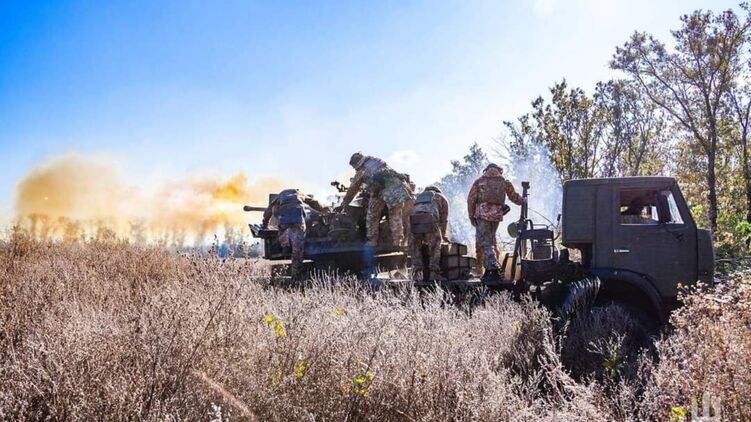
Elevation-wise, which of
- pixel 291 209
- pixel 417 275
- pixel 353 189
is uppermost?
pixel 353 189

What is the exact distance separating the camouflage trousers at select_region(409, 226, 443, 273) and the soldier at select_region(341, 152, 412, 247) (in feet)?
4.37

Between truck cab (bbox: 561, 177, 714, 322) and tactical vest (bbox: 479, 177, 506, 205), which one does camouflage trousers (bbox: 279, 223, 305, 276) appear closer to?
tactical vest (bbox: 479, 177, 506, 205)

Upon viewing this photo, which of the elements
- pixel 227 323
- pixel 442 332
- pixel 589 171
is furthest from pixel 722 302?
pixel 589 171

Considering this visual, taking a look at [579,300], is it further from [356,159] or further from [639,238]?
[356,159]

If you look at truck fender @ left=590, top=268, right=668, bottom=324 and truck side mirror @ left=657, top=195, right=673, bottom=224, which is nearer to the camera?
truck fender @ left=590, top=268, right=668, bottom=324

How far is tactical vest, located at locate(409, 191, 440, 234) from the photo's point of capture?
819 centimetres

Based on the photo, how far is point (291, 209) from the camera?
31.3 ft

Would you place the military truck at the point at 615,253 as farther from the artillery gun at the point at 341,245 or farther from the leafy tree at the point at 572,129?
the leafy tree at the point at 572,129

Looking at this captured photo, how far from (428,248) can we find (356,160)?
286 centimetres

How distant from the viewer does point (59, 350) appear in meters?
3.35

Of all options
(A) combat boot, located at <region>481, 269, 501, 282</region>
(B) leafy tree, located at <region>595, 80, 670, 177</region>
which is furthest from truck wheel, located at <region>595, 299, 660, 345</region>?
(B) leafy tree, located at <region>595, 80, 670, 177</region>

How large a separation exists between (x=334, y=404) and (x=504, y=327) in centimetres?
288

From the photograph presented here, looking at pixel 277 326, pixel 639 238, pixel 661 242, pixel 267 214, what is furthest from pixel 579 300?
pixel 267 214

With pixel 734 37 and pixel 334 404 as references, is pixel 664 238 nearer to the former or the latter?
pixel 334 404
